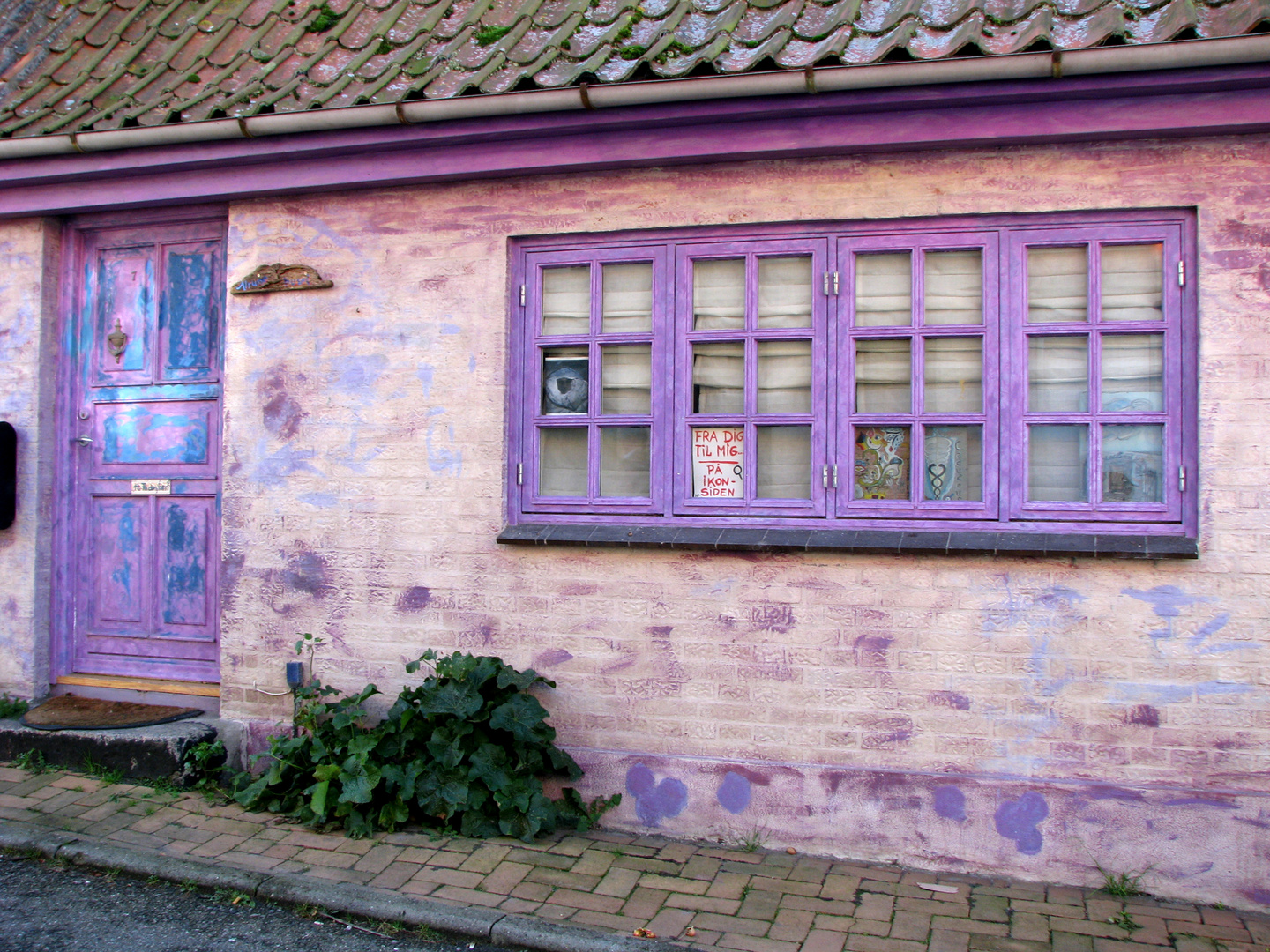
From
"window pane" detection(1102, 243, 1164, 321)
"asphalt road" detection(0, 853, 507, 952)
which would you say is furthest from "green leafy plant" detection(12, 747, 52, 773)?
"window pane" detection(1102, 243, 1164, 321)

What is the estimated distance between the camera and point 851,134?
421 centimetres

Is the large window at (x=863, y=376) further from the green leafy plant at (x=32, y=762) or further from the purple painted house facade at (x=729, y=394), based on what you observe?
the green leafy plant at (x=32, y=762)

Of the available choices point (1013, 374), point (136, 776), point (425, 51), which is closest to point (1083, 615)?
point (1013, 374)

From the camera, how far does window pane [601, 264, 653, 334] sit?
15.4 ft

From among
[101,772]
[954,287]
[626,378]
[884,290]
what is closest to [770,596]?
[626,378]

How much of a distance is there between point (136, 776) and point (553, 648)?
7.48 feet

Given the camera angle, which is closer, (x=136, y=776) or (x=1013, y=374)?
(x=1013, y=374)

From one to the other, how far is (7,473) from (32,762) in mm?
1570

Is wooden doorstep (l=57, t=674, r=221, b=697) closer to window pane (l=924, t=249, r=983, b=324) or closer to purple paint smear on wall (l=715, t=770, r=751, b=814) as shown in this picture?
purple paint smear on wall (l=715, t=770, r=751, b=814)

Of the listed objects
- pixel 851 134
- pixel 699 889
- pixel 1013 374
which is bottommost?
pixel 699 889

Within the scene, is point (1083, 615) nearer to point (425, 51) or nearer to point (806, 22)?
point (806, 22)

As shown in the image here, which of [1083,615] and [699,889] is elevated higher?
[1083,615]

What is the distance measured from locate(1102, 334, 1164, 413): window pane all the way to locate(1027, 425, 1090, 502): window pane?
0.62 ft

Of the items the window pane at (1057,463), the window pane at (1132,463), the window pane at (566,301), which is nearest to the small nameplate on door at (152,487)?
the window pane at (566,301)
